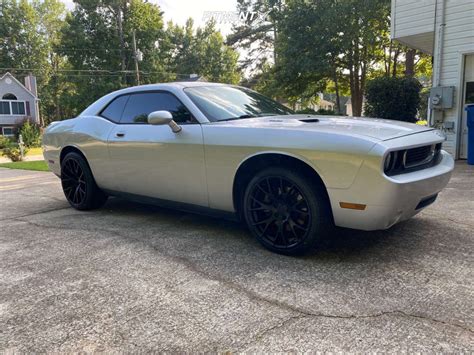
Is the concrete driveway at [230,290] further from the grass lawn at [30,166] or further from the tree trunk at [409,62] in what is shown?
the tree trunk at [409,62]

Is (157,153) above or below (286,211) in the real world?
above

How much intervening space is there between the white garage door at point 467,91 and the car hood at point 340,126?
6.82 metres

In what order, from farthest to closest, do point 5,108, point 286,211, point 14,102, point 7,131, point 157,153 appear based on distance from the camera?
point 14,102 → point 5,108 → point 7,131 → point 157,153 → point 286,211

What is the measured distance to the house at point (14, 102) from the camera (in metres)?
→ 39.3

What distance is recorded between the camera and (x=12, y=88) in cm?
3984

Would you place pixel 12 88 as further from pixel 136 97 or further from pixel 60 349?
pixel 60 349

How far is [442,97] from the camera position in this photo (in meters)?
9.17

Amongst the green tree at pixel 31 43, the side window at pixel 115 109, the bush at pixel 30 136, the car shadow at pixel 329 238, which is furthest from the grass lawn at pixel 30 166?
the green tree at pixel 31 43

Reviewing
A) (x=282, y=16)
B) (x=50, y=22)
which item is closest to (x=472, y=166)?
(x=282, y=16)

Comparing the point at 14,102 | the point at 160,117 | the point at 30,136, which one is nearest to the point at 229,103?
the point at 160,117

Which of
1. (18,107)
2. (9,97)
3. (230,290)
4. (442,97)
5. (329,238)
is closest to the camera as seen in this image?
(230,290)

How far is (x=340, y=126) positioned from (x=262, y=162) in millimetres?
686

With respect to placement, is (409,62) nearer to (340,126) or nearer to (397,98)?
(397,98)

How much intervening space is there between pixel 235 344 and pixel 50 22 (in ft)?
211
